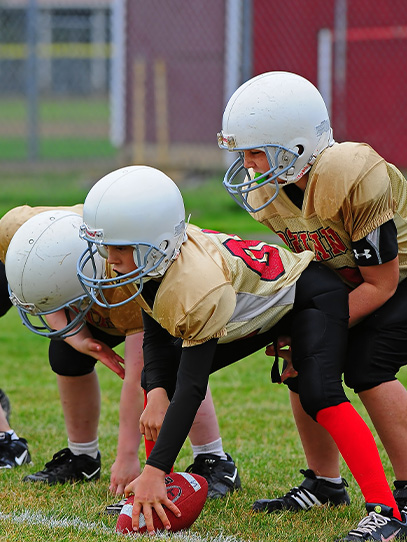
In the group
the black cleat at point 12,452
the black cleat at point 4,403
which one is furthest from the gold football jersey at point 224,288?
the black cleat at point 4,403

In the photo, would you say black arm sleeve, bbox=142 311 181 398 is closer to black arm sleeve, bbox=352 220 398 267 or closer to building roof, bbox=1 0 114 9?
black arm sleeve, bbox=352 220 398 267

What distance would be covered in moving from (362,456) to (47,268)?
131 centimetres

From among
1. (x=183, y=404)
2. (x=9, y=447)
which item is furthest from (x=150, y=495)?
(x=9, y=447)

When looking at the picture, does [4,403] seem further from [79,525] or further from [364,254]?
[364,254]

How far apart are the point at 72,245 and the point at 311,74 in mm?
9029

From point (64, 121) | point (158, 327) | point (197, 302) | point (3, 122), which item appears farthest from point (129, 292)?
point (3, 122)

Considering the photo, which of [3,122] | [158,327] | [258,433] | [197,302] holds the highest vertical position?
[197,302]

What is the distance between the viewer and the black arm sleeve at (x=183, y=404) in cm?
294

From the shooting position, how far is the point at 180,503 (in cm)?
311

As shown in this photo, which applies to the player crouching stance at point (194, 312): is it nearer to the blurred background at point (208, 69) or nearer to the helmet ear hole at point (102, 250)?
the helmet ear hole at point (102, 250)

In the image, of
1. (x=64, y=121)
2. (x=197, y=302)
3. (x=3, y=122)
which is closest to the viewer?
(x=197, y=302)

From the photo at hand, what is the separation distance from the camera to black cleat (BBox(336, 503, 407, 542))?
2.96 m

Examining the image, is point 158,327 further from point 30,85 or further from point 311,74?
point 311,74

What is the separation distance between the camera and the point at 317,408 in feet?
10.1
